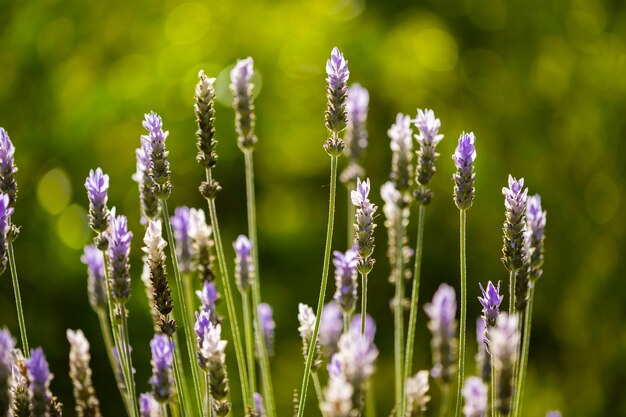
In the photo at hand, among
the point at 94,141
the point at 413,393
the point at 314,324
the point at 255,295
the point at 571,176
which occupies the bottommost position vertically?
the point at 413,393

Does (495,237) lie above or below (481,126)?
Answer: below

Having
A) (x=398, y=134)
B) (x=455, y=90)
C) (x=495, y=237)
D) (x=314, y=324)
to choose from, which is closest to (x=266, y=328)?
(x=314, y=324)

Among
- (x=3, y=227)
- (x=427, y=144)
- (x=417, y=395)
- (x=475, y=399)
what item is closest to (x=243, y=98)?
(x=427, y=144)

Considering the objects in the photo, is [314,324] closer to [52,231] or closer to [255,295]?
[255,295]

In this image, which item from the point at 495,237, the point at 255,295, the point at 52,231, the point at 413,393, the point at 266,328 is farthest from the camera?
the point at 495,237

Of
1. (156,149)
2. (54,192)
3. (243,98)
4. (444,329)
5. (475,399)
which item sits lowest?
(475,399)

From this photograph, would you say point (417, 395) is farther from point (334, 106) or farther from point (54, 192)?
point (54, 192)

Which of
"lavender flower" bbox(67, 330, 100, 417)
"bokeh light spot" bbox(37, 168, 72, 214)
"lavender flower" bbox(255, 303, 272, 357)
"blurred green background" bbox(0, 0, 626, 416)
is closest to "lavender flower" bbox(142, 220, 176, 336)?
"lavender flower" bbox(67, 330, 100, 417)
